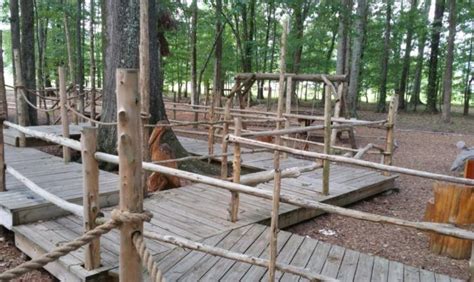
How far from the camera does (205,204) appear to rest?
4.76 meters

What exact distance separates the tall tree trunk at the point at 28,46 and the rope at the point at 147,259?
9694 millimetres

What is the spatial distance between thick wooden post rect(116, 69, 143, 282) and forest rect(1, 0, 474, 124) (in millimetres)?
9220

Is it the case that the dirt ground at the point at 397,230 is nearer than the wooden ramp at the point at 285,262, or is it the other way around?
the wooden ramp at the point at 285,262

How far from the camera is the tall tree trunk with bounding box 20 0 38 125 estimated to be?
Result: 1001 cm

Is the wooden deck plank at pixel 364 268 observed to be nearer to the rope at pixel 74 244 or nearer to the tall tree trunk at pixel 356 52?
the rope at pixel 74 244

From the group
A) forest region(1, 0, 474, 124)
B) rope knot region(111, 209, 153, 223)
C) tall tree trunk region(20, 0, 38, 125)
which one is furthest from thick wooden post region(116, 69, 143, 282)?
tall tree trunk region(20, 0, 38, 125)

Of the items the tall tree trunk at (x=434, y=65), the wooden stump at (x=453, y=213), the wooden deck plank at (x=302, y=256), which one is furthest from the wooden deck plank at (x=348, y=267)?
the tall tree trunk at (x=434, y=65)

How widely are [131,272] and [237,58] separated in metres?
21.7

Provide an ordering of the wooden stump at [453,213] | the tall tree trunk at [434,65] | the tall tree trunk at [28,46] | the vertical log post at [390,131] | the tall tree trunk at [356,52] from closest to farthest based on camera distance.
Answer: the wooden stump at [453,213]
the vertical log post at [390,131]
the tall tree trunk at [28,46]
the tall tree trunk at [356,52]
the tall tree trunk at [434,65]

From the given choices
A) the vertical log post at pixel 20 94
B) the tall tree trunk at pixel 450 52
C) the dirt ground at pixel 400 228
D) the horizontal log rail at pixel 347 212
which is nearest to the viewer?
the horizontal log rail at pixel 347 212

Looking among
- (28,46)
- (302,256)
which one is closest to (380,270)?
(302,256)

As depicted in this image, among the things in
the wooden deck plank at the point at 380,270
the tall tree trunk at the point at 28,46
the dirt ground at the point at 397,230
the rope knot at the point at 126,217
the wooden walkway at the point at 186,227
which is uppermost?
the tall tree trunk at the point at 28,46

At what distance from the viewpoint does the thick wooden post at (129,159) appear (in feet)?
5.68

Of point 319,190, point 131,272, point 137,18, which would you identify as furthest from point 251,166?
point 131,272
